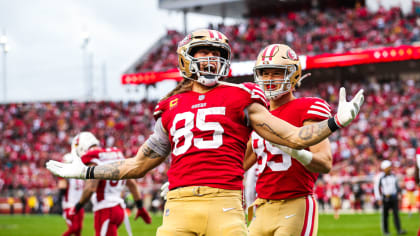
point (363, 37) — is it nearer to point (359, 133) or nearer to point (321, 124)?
point (359, 133)

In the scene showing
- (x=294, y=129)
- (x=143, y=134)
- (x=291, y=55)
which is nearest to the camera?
(x=294, y=129)

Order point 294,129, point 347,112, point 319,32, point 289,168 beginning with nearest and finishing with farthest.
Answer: point 347,112 < point 294,129 < point 289,168 < point 319,32

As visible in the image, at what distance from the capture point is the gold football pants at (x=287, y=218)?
4.64m

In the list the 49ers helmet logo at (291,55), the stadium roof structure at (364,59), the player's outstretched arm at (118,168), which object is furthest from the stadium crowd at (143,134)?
the player's outstretched arm at (118,168)

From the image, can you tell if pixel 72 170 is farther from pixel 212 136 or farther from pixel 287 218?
pixel 287 218

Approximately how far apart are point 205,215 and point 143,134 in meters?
27.4

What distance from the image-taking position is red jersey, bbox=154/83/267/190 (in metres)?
3.72

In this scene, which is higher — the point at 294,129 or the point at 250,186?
the point at 294,129

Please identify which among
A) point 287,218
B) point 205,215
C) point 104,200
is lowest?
point 104,200

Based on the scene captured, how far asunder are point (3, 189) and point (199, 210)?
27254mm

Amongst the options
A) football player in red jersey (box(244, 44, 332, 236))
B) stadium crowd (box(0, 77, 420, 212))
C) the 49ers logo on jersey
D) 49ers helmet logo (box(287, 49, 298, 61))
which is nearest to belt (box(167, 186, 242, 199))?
the 49ers logo on jersey

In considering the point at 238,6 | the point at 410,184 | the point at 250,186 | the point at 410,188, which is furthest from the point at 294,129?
the point at 238,6

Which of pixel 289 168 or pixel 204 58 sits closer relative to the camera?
pixel 204 58

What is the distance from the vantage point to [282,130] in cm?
377
